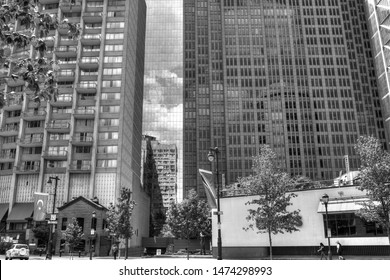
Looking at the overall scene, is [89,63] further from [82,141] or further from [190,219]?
[190,219]

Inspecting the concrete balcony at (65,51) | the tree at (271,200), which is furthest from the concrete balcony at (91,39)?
the tree at (271,200)

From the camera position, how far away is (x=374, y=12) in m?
105

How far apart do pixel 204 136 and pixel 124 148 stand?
6589cm

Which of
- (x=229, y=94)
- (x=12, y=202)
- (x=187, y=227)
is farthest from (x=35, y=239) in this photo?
(x=229, y=94)

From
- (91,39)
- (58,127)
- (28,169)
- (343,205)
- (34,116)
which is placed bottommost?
(343,205)

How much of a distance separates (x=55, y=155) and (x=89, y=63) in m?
21.5

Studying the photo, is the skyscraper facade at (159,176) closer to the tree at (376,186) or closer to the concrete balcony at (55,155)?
the concrete balcony at (55,155)

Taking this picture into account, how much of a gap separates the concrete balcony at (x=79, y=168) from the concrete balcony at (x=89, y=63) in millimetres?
22234

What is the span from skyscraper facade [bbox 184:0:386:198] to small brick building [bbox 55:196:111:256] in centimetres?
7047

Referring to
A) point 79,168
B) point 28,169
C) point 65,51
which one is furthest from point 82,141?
point 65,51

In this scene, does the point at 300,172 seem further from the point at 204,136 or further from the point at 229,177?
the point at 204,136

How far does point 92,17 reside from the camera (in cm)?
8169

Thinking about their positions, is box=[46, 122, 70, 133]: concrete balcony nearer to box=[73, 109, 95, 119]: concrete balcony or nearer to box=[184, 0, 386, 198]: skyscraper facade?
box=[73, 109, 95, 119]: concrete balcony

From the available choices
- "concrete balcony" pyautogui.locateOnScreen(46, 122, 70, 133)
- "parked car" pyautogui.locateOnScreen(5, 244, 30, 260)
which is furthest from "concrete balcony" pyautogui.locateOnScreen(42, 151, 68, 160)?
"parked car" pyautogui.locateOnScreen(5, 244, 30, 260)
